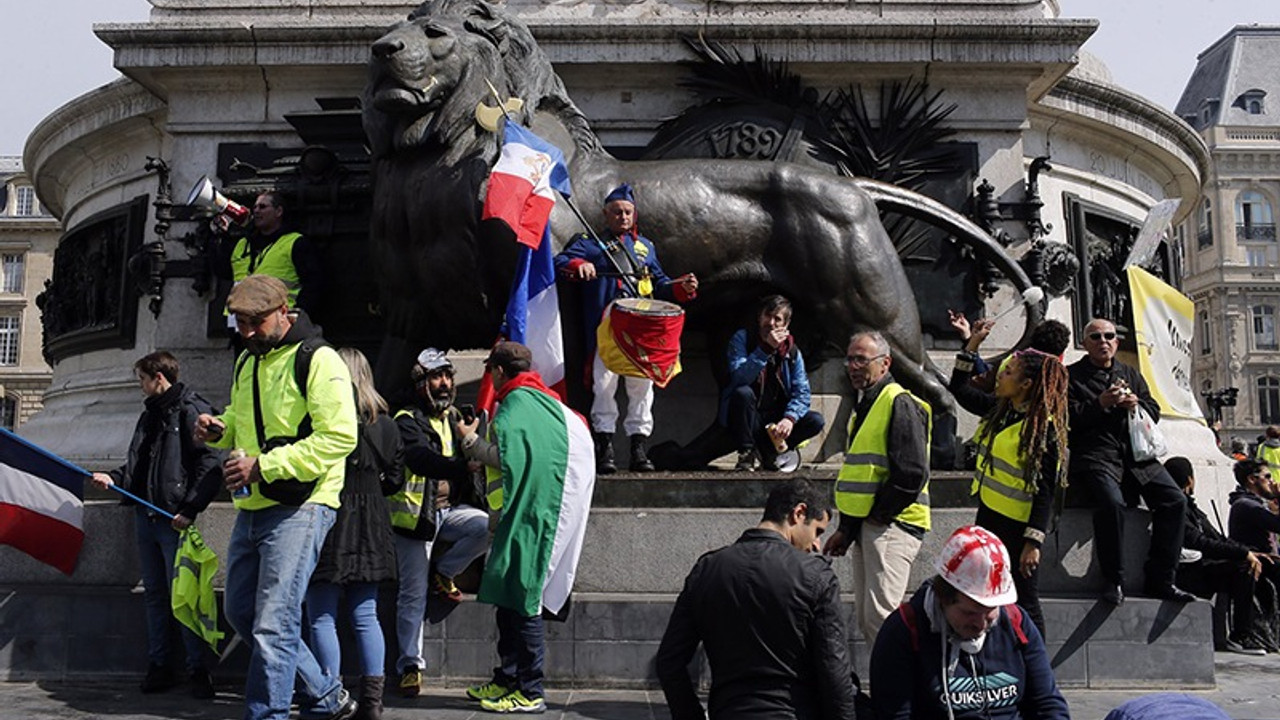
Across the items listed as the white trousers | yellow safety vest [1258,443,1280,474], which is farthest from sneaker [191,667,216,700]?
yellow safety vest [1258,443,1280,474]

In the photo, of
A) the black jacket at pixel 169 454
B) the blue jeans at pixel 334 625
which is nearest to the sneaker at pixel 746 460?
the blue jeans at pixel 334 625

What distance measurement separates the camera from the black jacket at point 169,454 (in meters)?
7.28

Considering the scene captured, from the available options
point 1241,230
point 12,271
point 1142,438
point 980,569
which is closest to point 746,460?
point 1142,438

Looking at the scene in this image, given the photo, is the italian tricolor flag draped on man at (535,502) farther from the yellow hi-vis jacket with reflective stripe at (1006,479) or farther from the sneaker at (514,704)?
the yellow hi-vis jacket with reflective stripe at (1006,479)

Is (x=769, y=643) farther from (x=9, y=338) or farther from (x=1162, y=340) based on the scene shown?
(x=9, y=338)

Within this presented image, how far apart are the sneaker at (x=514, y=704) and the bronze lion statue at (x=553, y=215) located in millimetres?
2623

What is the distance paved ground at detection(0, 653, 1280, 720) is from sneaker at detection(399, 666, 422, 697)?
7cm

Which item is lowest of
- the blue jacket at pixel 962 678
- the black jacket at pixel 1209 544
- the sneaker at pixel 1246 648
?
the sneaker at pixel 1246 648

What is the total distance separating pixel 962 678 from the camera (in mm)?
3932

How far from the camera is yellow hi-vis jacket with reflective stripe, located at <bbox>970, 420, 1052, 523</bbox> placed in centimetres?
666

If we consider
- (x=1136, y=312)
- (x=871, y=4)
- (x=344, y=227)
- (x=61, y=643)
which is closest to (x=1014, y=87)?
(x=871, y=4)

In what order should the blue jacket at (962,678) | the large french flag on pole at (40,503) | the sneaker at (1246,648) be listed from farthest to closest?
the sneaker at (1246,648) < the large french flag on pole at (40,503) < the blue jacket at (962,678)

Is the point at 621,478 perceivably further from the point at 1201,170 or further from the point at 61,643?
the point at 1201,170

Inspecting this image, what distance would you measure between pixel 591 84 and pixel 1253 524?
6645 mm
